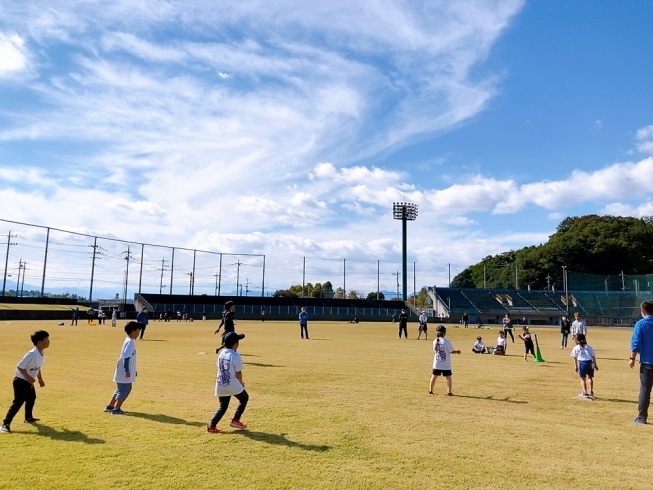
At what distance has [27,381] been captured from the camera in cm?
802

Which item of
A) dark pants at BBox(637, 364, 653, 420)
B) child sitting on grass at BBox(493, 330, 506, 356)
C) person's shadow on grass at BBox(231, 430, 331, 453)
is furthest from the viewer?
child sitting on grass at BBox(493, 330, 506, 356)

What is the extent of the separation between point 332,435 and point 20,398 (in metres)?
4.92

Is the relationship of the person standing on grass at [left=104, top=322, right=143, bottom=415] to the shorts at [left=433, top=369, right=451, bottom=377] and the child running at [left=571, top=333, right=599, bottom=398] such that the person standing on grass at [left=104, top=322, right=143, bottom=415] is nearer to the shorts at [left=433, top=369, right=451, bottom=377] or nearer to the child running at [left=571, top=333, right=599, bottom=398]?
the shorts at [left=433, top=369, right=451, bottom=377]

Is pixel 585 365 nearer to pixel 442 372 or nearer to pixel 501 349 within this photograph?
pixel 442 372

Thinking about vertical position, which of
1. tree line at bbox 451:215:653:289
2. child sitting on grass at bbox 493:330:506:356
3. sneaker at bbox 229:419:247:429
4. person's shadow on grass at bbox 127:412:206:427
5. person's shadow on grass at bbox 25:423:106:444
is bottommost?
person's shadow on grass at bbox 25:423:106:444

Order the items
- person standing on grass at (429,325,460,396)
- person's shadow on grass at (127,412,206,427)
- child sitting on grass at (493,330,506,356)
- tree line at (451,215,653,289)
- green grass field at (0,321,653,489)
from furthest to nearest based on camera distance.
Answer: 1. tree line at (451,215,653,289)
2. child sitting on grass at (493,330,506,356)
3. person standing on grass at (429,325,460,396)
4. person's shadow on grass at (127,412,206,427)
5. green grass field at (0,321,653,489)

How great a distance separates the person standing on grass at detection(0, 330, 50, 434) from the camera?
7.79 m

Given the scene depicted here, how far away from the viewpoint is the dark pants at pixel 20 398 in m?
7.77

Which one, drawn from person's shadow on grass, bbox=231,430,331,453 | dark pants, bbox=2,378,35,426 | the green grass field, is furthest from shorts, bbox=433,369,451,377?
dark pants, bbox=2,378,35,426

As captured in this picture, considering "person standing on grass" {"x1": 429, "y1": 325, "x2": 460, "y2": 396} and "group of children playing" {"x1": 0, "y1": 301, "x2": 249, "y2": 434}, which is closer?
"group of children playing" {"x1": 0, "y1": 301, "x2": 249, "y2": 434}

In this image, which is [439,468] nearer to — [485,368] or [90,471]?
[90,471]

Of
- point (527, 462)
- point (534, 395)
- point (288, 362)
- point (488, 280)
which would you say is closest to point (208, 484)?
point (527, 462)

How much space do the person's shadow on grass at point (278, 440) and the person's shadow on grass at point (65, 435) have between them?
6.93 feet

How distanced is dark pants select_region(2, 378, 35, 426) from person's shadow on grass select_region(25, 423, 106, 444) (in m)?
0.39
